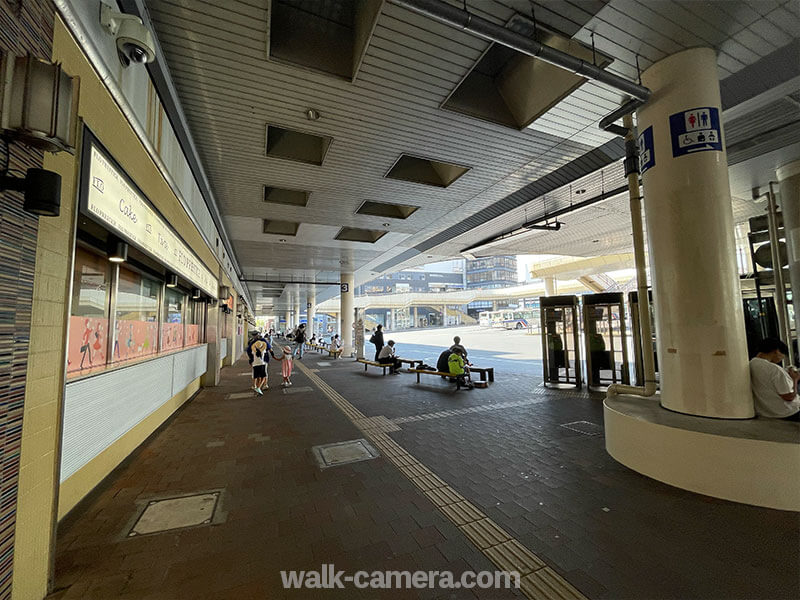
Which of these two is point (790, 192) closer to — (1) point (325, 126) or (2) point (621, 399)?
(2) point (621, 399)

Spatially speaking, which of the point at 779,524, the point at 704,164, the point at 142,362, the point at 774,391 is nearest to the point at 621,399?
the point at 774,391

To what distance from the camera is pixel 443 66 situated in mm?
4355

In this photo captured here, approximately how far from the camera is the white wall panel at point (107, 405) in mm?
2793

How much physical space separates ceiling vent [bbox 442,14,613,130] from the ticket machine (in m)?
5.79

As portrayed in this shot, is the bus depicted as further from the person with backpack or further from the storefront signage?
the storefront signage

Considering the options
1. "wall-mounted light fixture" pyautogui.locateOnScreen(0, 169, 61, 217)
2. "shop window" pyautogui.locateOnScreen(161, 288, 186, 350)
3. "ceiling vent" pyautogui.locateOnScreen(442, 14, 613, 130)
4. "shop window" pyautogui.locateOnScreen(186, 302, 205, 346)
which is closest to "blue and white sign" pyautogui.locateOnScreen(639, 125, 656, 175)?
"ceiling vent" pyautogui.locateOnScreen(442, 14, 613, 130)

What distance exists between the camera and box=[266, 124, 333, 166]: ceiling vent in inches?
253

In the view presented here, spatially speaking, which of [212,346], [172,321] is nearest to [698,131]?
[172,321]

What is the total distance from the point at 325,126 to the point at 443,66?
2.15 m

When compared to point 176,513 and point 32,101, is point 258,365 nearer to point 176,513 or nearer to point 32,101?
point 176,513

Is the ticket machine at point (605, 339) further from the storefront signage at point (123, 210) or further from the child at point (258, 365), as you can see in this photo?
the storefront signage at point (123, 210)

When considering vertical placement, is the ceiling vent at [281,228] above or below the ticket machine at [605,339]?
above

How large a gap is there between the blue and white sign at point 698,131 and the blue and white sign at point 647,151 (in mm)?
250

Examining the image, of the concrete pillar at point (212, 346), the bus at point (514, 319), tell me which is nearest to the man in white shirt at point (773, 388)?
the concrete pillar at point (212, 346)
